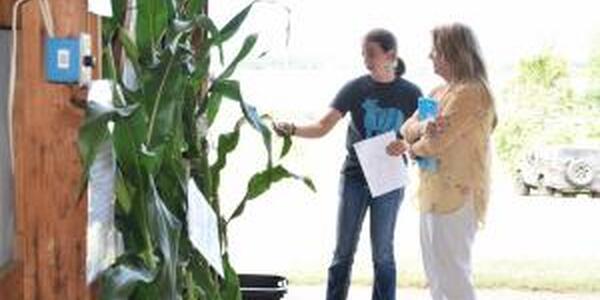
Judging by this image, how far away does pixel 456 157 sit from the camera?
2939 millimetres

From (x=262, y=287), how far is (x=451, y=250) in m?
0.69

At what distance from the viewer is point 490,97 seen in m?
2.89

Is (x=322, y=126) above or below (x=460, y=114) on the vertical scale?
below

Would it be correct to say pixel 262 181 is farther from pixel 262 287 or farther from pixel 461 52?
pixel 461 52

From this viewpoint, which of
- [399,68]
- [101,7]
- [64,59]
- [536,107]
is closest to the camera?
[64,59]

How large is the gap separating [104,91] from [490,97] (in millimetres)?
1849

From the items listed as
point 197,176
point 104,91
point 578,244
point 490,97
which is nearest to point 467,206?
point 490,97

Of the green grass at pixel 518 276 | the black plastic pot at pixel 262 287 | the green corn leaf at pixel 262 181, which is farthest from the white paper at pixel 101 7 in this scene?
the green grass at pixel 518 276

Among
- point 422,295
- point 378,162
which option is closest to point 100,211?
point 378,162

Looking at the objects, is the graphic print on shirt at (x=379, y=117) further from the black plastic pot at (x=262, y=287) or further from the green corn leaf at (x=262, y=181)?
the green corn leaf at (x=262, y=181)

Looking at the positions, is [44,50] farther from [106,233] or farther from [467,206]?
[467,206]

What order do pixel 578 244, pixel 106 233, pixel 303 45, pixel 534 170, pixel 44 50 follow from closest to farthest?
1. pixel 44 50
2. pixel 106 233
3. pixel 303 45
4. pixel 578 244
5. pixel 534 170

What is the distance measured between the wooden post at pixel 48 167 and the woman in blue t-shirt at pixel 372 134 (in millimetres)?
2020

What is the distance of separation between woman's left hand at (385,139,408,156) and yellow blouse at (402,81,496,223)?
327 millimetres
